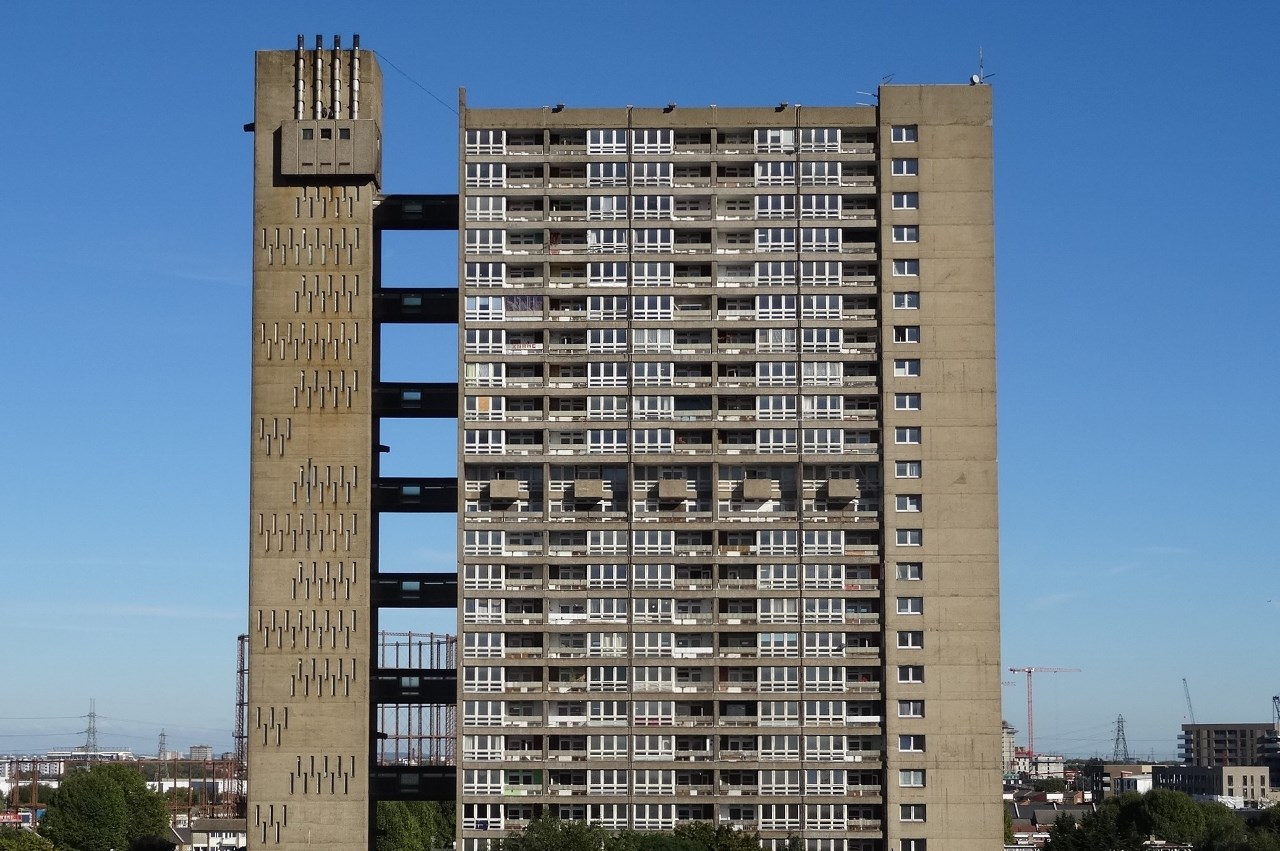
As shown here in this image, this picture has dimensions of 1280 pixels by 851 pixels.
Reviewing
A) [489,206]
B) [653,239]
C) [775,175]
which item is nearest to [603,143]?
[653,239]

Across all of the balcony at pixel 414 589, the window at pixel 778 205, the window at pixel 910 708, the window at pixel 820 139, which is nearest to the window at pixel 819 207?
the window at pixel 778 205

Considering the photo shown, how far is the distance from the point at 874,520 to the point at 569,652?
26.5 meters

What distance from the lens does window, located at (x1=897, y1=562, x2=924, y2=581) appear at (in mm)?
134750

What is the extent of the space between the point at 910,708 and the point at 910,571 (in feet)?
35.2

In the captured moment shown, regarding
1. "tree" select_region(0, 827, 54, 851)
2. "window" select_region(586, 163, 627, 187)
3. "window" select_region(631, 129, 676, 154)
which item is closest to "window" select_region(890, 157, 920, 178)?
"window" select_region(631, 129, 676, 154)

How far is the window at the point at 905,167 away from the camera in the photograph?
13850 cm

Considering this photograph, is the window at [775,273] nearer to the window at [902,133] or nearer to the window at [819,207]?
the window at [819,207]

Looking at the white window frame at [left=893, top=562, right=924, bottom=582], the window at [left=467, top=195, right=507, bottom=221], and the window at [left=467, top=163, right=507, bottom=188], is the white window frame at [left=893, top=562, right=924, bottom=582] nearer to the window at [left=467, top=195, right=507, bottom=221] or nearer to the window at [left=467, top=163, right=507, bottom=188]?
the window at [left=467, top=195, right=507, bottom=221]

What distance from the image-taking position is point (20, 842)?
178250mm

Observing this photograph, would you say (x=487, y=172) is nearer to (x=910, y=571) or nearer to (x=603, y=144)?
(x=603, y=144)

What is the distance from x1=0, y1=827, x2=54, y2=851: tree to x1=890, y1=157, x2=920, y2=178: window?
111629mm

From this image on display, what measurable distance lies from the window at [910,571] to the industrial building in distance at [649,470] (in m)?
0.43

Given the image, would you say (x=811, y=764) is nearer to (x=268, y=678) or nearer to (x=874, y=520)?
(x=874, y=520)

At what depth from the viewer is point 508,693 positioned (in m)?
135
